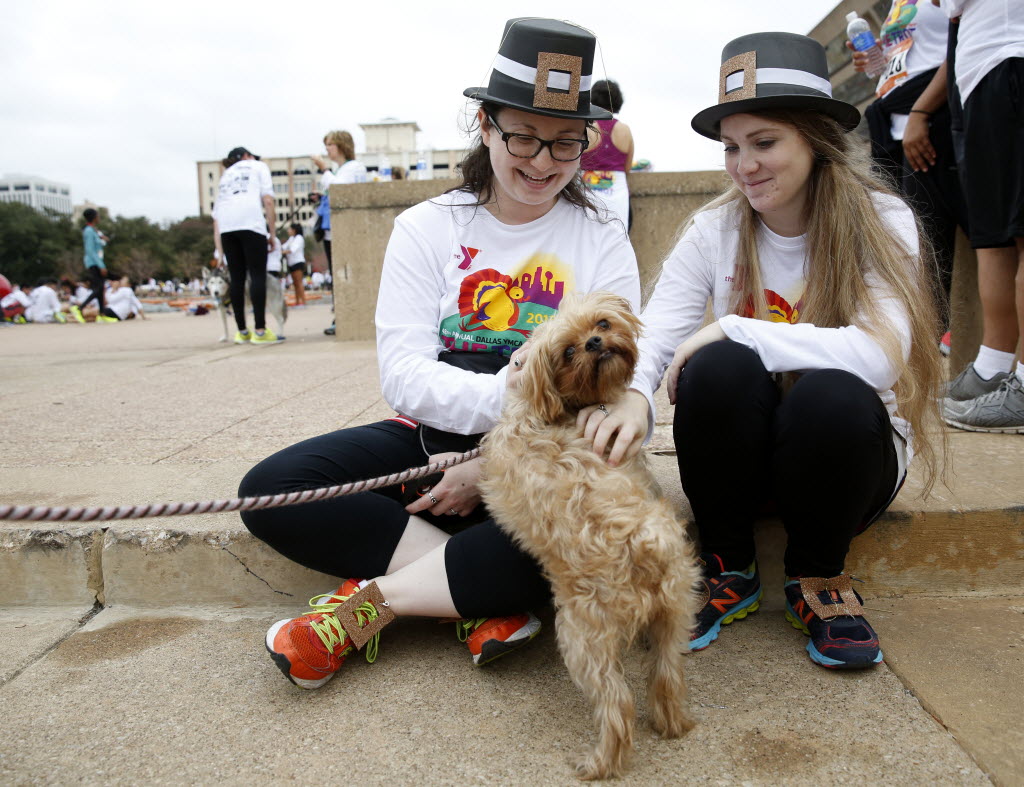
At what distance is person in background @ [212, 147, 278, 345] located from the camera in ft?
27.1

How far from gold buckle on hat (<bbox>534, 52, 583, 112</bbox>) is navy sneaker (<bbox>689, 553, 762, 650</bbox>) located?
4.84 feet

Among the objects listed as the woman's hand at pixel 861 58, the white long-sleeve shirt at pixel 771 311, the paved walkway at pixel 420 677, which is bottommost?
the paved walkway at pixel 420 677

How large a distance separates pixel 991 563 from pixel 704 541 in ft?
3.44

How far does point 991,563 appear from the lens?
2.49 meters

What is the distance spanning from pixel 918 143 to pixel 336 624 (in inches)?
155

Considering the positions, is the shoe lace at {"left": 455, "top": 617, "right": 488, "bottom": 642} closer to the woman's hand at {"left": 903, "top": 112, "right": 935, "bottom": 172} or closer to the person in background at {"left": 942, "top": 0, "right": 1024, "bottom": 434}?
the person in background at {"left": 942, "top": 0, "right": 1024, "bottom": 434}

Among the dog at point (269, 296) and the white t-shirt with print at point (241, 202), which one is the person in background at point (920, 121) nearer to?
the white t-shirt with print at point (241, 202)

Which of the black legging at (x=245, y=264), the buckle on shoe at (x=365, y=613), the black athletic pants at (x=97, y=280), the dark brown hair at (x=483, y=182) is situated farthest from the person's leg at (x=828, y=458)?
the black athletic pants at (x=97, y=280)

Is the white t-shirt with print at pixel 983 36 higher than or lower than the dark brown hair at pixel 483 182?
higher

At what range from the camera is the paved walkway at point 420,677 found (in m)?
1.70

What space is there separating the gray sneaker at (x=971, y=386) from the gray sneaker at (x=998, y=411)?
6 cm

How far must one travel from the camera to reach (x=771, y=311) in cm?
246

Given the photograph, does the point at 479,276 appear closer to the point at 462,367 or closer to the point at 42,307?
the point at 462,367

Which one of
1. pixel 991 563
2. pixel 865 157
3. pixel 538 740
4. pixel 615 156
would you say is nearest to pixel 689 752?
pixel 538 740
